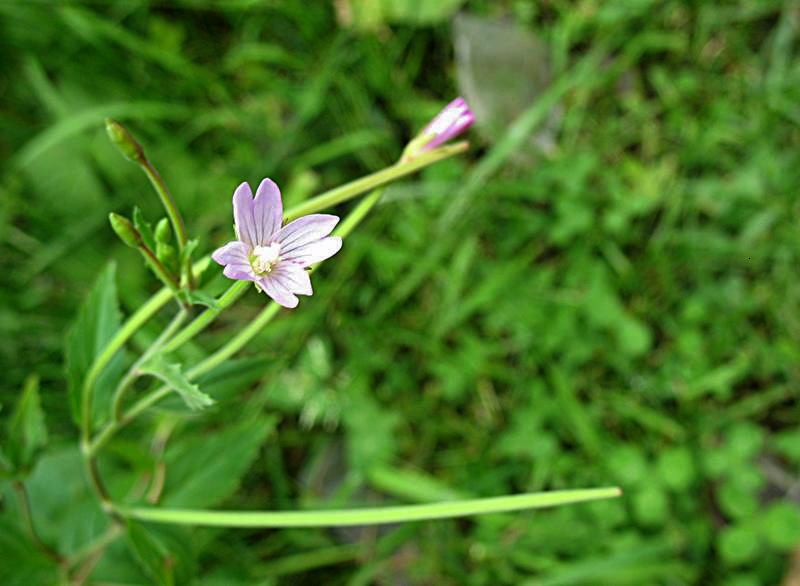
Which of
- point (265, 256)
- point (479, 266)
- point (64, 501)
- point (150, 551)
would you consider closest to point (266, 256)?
point (265, 256)

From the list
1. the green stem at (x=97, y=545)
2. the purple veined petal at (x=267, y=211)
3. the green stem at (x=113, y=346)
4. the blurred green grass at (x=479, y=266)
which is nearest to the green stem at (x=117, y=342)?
the green stem at (x=113, y=346)

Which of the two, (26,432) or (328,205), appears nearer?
(328,205)

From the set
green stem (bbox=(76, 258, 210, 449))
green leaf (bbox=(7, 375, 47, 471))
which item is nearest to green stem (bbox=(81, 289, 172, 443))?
green stem (bbox=(76, 258, 210, 449))

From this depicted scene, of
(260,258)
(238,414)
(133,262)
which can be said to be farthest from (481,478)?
(260,258)

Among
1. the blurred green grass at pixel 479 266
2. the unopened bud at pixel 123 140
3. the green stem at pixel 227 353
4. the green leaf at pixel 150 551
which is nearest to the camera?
the unopened bud at pixel 123 140

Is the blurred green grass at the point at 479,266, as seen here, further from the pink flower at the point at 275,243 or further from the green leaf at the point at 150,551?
the pink flower at the point at 275,243

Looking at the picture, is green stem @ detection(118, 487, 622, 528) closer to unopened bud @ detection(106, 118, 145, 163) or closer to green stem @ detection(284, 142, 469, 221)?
green stem @ detection(284, 142, 469, 221)

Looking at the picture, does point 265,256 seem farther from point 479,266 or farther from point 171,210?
point 479,266
